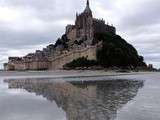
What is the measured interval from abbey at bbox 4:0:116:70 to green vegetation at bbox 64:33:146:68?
3.03 metres

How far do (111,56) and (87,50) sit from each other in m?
14.1

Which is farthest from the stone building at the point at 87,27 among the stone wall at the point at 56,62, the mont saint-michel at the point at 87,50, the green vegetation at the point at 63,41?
the green vegetation at the point at 63,41

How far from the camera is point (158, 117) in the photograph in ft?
38.3

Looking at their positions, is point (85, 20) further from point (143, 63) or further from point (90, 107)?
point (90, 107)

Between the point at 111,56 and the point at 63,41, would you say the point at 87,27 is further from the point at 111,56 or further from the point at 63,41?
the point at 63,41

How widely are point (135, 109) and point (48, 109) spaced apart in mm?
3834

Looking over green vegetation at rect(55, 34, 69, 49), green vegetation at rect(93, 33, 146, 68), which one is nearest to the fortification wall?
green vegetation at rect(93, 33, 146, 68)

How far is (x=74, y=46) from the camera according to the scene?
489ft

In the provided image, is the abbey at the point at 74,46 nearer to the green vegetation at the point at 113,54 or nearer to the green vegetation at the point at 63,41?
the green vegetation at the point at 63,41

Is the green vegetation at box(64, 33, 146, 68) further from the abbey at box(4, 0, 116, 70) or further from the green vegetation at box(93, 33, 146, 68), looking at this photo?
the abbey at box(4, 0, 116, 70)

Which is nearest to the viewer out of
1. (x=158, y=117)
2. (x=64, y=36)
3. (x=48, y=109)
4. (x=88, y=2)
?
(x=158, y=117)

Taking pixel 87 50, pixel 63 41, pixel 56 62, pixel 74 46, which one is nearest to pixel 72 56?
pixel 74 46

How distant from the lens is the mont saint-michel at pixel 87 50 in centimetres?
12162

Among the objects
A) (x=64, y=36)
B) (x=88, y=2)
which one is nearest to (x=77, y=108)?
(x=88, y=2)
